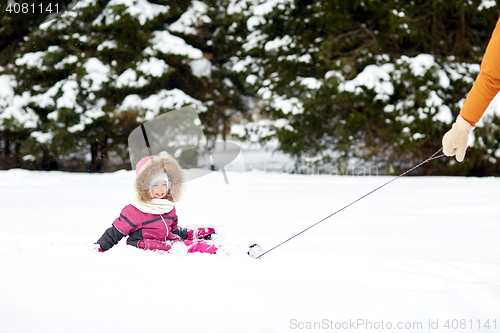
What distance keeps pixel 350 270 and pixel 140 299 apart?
836 millimetres

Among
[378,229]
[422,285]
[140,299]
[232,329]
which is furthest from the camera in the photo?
[378,229]

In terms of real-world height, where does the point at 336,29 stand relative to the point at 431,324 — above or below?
above

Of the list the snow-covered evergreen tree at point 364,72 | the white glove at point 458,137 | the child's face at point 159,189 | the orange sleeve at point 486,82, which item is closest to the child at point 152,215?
the child's face at point 159,189

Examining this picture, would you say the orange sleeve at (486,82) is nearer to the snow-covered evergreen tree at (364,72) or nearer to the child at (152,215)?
the child at (152,215)

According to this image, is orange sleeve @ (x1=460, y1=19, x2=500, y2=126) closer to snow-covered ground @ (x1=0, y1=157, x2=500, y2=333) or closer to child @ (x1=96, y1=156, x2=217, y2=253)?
snow-covered ground @ (x1=0, y1=157, x2=500, y2=333)

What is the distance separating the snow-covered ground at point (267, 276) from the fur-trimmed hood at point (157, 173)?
0.31 m

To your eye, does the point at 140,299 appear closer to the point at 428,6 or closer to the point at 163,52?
the point at 163,52

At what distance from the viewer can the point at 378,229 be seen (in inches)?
107

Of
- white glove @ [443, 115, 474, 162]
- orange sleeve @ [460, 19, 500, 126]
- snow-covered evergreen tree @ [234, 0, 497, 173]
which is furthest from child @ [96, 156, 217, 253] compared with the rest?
snow-covered evergreen tree @ [234, 0, 497, 173]

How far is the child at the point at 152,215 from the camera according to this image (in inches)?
83.4

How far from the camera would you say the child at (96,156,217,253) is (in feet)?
6.95

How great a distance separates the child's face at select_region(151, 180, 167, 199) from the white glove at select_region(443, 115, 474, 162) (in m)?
1.43

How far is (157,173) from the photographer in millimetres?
2268

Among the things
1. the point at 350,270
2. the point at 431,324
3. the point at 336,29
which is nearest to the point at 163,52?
the point at 336,29
